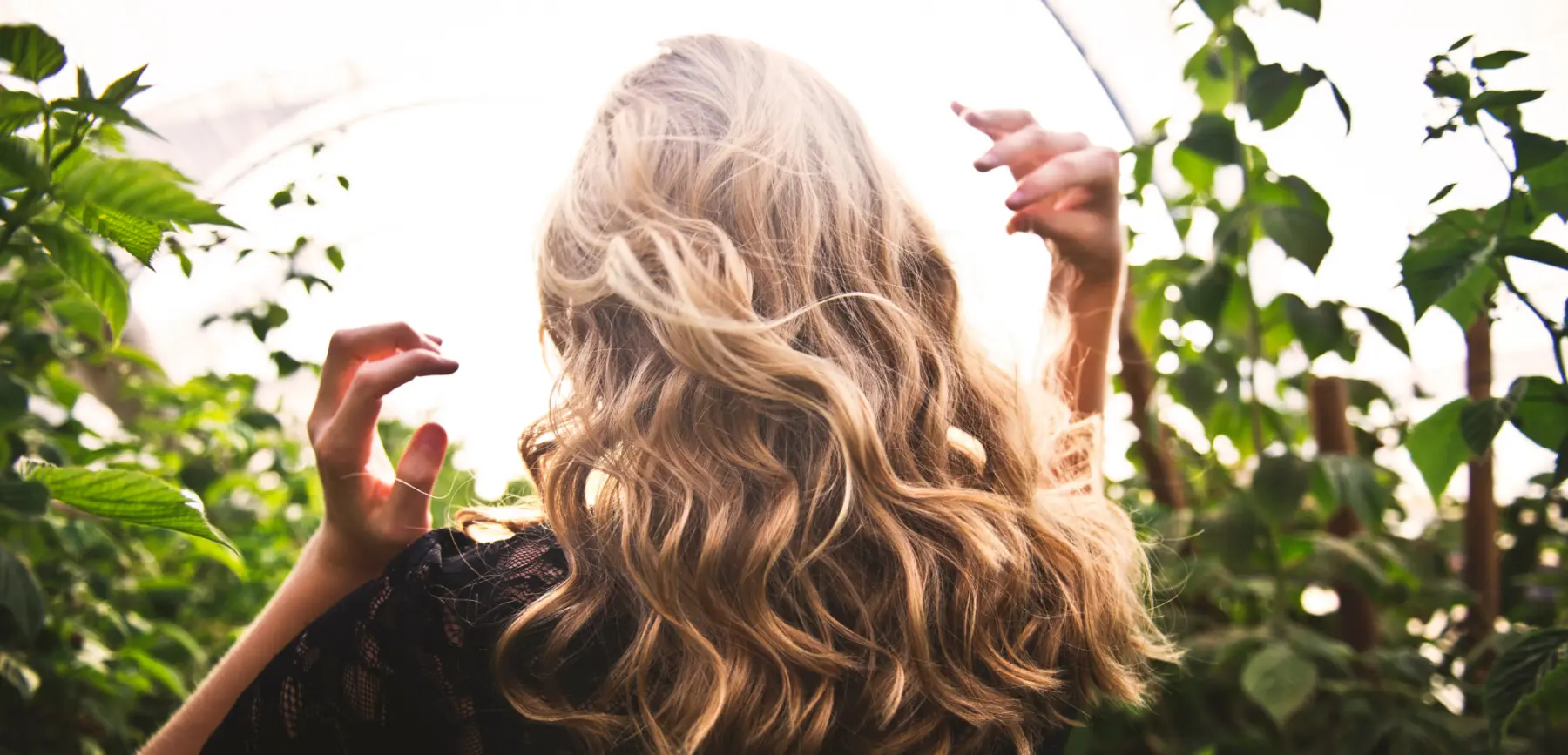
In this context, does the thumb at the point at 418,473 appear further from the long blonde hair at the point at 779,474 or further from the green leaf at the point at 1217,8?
the green leaf at the point at 1217,8

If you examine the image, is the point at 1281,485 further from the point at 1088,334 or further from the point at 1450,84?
the point at 1450,84

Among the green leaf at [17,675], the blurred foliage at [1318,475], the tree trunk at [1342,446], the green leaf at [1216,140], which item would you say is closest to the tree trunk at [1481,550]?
the blurred foliage at [1318,475]

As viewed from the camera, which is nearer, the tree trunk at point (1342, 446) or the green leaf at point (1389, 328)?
the green leaf at point (1389, 328)

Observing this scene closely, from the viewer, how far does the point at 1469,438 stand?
0.76 m

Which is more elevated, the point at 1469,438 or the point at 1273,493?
the point at 1469,438

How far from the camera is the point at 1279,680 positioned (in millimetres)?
1056

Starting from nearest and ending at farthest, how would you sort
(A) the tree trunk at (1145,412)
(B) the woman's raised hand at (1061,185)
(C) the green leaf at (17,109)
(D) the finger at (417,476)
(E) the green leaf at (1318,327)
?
(C) the green leaf at (17,109), (D) the finger at (417,476), (B) the woman's raised hand at (1061,185), (E) the green leaf at (1318,327), (A) the tree trunk at (1145,412)

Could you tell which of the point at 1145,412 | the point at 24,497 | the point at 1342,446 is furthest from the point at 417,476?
the point at 1342,446

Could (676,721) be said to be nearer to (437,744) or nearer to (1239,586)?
(437,744)

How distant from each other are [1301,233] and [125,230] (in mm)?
1040

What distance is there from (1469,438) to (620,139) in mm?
769

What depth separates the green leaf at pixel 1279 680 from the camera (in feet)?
3.37

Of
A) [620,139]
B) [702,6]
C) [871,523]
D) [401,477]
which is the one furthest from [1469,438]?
[702,6]

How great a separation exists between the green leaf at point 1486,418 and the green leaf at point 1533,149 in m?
0.17
